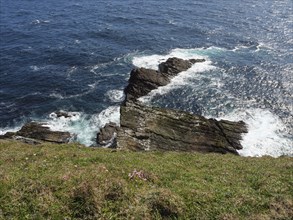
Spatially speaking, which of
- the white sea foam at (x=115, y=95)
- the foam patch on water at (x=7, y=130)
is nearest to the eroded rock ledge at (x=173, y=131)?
the white sea foam at (x=115, y=95)

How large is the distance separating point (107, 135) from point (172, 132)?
1101cm

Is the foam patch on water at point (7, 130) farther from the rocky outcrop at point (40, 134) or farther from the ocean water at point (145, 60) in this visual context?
the rocky outcrop at point (40, 134)

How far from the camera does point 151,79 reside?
73.1 meters

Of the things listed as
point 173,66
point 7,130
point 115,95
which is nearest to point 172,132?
point 115,95

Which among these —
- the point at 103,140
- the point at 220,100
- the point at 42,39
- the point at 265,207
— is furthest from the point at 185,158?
the point at 42,39

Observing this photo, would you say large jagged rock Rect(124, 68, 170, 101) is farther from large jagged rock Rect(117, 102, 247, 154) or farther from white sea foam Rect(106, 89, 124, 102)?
large jagged rock Rect(117, 102, 247, 154)

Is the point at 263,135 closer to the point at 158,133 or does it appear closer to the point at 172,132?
the point at 172,132

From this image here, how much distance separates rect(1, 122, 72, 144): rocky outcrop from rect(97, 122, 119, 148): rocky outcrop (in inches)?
225

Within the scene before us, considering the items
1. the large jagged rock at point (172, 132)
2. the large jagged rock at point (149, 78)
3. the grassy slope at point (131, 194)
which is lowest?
the large jagged rock at point (149, 78)

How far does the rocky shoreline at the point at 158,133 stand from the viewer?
50.9m

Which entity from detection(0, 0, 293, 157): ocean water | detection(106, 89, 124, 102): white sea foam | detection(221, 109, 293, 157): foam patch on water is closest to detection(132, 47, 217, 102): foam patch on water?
detection(0, 0, 293, 157): ocean water

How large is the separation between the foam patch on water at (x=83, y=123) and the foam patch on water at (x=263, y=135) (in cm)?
2171

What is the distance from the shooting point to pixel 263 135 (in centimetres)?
5884

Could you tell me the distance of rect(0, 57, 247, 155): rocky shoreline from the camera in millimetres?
50906
